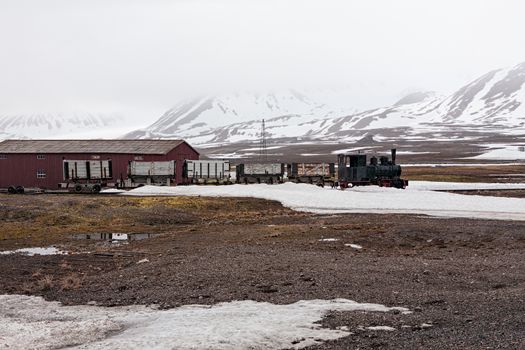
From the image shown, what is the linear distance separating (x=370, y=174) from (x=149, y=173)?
25879mm

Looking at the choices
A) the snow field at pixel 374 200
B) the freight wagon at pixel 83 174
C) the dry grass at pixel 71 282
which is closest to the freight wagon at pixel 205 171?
the snow field at pixel 374 200

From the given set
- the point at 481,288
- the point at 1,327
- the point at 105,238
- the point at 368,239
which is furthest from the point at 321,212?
the point at 1,327

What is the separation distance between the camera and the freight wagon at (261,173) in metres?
72.2

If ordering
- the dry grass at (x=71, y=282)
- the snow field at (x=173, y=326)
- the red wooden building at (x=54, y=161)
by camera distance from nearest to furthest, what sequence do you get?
the snow field at (x=173, y=326) < the dry grass at (x=71, y=282) < the red wooden building at (x=54, y=161)

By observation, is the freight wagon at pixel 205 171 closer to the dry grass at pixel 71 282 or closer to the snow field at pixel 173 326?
the dry grass at pixel 71 282

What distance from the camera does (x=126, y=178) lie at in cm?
6694

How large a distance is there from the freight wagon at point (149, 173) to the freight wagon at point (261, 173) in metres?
10.4

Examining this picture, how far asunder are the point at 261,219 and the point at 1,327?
28.1 metres

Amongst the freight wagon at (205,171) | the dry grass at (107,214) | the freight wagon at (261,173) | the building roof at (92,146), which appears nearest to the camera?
the dry grass at (107,214)

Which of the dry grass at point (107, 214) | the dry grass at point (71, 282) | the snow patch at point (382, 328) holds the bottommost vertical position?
the dry grass at point (71, 282)

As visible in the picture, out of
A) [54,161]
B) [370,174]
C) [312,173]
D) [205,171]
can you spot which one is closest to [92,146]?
[54,161]

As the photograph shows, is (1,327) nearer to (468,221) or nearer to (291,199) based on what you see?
(468,221)

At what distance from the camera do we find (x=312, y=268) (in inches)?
923

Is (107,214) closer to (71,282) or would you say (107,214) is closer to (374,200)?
(71,282)
